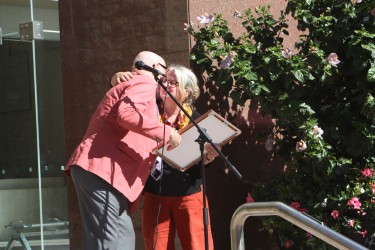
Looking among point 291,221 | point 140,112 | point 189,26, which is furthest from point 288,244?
point 291,221

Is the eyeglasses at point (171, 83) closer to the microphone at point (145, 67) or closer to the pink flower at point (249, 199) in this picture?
the microphone at point (145, 67)

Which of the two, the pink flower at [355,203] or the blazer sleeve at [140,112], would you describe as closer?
the blazer sleeve at [140,112]

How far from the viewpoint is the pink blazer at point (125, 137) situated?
16.9 ft

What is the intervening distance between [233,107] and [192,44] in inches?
27.2

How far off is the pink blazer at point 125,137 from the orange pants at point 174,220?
22.0 inches

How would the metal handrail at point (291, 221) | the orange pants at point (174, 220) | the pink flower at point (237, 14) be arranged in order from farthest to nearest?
1. the pink flower at point (237, 14)
2. the orange pants at point (174, 220)
3. the metal handrail at point (291, 221)

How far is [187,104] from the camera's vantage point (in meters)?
5.99

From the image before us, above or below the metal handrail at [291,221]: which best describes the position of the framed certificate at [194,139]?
above

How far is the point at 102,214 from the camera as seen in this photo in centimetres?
520

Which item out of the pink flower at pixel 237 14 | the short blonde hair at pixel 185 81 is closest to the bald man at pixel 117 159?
the short blonde hair at pixel 185 81

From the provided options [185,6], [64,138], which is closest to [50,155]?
[64,138]

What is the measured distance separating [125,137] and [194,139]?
1.51ft

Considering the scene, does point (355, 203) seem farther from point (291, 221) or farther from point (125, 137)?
point (291, 221)

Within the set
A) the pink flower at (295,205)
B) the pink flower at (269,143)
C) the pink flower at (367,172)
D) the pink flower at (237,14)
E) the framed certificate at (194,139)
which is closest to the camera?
the framed certificate at (194,139)
